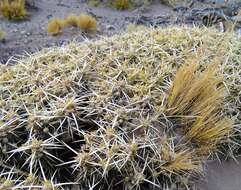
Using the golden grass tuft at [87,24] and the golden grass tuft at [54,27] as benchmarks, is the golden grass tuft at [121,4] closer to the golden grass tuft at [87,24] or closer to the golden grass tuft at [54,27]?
the golden grass tuft at [87,24]

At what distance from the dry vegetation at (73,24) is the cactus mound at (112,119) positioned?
236 cm

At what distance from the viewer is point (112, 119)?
253 cm

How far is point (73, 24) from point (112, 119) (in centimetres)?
361

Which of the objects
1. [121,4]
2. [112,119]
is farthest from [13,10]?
[112,119]

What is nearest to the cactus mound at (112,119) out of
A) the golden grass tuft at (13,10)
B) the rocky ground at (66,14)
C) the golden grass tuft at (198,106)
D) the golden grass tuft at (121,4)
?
the golden grass tuft at (198,106)

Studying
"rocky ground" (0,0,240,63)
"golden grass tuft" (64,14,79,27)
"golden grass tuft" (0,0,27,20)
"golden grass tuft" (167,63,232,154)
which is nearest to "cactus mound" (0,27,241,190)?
"golden grass tuft" (167,63,232,154)

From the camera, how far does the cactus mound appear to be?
2328 mm

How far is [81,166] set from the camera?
2.30 metres

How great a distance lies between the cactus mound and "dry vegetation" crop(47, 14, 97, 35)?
7.74ft

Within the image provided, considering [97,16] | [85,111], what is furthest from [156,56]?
[97,16]

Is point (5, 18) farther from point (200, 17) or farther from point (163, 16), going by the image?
point (200, 17)

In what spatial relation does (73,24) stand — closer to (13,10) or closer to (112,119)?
(13,10)

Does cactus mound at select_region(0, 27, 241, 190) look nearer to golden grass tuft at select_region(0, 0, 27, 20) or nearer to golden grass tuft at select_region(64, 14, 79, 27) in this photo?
golden grass tuft at select_region(64, 14, 79, 27)

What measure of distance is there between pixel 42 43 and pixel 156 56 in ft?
8.14
